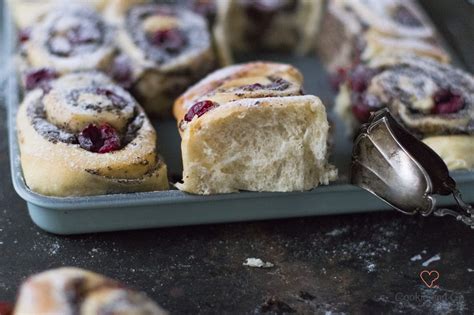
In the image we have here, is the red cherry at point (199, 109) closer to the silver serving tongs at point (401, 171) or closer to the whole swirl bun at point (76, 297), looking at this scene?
the silver serving tongs at point (401, 171)

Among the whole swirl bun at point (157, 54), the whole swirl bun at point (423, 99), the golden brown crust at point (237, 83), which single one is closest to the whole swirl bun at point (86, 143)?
the golden brown crust at point (237, 83)

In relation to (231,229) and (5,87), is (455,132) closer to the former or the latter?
(231,229)

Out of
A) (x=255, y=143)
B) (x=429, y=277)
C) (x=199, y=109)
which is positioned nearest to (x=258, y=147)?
(x=255, y=143)

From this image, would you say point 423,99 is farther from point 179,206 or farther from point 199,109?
point 179,206

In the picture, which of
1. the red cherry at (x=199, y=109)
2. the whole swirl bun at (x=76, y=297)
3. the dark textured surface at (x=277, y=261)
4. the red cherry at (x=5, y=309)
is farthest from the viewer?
the red cherry at (x=199, y=109)

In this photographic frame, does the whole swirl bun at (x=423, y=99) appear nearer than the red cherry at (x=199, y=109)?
No

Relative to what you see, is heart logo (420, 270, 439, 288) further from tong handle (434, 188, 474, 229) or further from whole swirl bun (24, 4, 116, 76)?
whole swirl bun (24, 4, 116, 76)

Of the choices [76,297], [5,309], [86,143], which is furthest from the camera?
[86,143]
